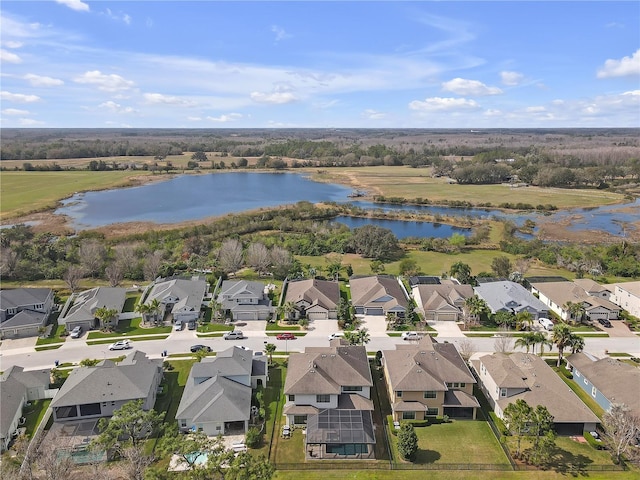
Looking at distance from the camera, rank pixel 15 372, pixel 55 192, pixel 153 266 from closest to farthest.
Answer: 1. pixel 15 372
2. pixel 153 266
3. pixel 55 192

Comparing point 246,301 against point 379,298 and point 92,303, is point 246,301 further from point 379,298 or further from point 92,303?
point 92,303

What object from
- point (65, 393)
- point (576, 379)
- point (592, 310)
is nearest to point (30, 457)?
point (65, 393)

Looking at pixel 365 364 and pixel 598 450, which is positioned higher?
pixel 365 364

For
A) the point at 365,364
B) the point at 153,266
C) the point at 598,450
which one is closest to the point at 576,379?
the point at 598,450

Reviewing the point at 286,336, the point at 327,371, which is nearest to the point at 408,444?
the point at 327,371

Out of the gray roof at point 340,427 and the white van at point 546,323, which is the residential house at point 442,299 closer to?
the white van at point 546,323

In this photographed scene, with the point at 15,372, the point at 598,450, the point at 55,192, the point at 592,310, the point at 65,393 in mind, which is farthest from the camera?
the point at 55,192

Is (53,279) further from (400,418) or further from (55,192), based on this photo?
(55,192)

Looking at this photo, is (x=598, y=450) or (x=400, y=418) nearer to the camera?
(x=598, y=450)
